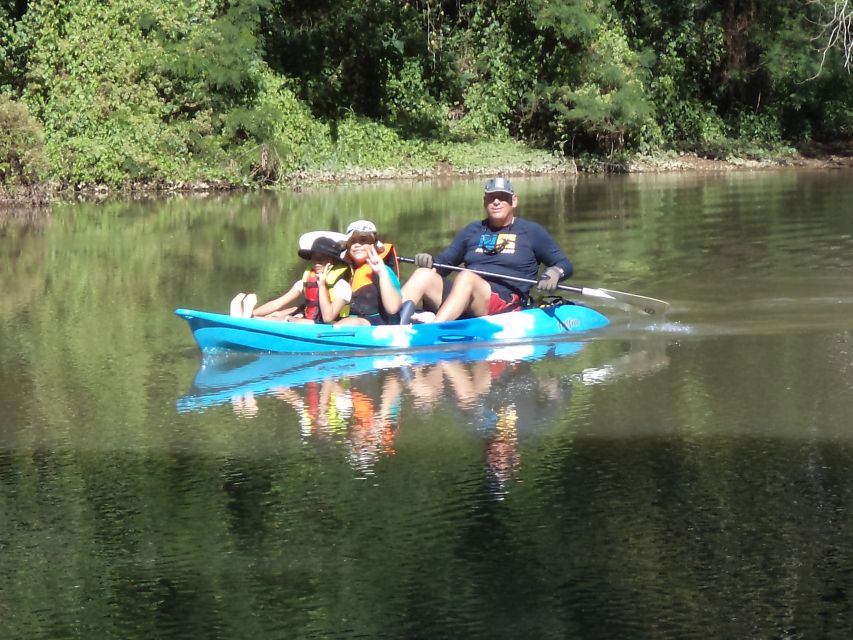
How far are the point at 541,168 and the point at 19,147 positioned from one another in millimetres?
15232

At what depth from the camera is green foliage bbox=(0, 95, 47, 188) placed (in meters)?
24.5

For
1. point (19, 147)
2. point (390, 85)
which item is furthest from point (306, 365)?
point (390, 85)

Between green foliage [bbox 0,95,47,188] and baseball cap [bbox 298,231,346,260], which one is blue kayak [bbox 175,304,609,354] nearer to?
baseball cap [bbox 298,231,346,260]

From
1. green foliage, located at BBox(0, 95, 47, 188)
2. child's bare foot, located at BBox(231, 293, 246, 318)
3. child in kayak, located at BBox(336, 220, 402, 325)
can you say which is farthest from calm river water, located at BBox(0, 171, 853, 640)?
green foliage, located at BBox(0, 95, 47, 188)

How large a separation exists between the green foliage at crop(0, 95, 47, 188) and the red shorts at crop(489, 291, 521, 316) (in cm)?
1540

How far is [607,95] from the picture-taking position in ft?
118

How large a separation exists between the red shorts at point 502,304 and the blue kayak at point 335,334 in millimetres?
269

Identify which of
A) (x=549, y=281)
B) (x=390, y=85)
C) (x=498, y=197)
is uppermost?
(x=390, y=85)

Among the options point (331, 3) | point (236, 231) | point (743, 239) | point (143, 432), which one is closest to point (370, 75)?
point (331, 3)

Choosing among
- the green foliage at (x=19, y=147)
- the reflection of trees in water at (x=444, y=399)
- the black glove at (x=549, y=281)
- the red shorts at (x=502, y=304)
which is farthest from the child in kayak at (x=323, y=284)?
the green foliage at (x=19, y=147)

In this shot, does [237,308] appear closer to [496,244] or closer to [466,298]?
[466,298]

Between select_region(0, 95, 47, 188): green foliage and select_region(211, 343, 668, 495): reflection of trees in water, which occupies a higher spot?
select_region(0, 95, 47, 188): green foliage

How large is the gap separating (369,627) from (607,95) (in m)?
32.1

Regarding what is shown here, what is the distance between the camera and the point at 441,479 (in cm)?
698
